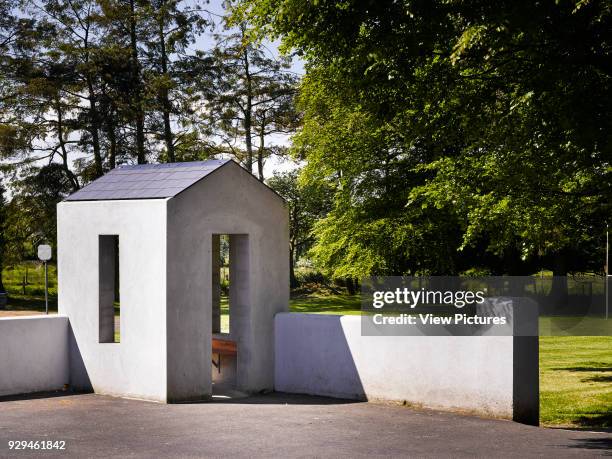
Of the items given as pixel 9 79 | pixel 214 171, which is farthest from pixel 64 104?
pixel 214 171

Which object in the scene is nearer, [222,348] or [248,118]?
[222,348]

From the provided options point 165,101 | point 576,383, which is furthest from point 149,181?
point 165,101

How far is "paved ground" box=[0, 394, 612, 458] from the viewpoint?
29.2 feet

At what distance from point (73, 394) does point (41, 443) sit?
3901mm

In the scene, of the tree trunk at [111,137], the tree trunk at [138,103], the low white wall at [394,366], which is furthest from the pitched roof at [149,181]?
the tree trunk at [138,103]

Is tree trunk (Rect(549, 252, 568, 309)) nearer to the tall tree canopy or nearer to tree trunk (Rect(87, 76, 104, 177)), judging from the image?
the tall tree canopy

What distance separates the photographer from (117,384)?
12781 mm

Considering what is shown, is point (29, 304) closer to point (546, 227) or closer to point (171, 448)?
point (546, 227)

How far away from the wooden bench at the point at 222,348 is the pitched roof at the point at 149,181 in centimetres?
305

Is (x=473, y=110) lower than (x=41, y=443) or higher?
higher

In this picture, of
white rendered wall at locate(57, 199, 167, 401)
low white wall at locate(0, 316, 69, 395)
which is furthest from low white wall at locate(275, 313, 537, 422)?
low white wall at locate(0, 316, 69, 395)

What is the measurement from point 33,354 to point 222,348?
3.17 m

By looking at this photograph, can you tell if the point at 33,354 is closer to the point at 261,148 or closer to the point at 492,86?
the point at 492,86

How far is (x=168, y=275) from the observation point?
40.2ft
